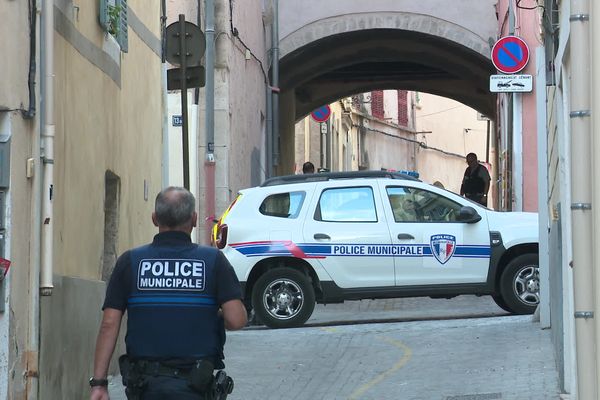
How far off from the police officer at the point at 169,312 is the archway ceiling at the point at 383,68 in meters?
21.1

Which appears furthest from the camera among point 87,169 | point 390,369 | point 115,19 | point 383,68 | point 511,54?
point 383,68

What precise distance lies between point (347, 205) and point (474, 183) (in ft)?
27.8

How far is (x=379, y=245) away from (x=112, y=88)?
463 cm

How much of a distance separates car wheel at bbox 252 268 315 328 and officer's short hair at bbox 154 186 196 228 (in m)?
9.22

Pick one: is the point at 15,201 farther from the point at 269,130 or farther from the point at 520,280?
the point at 269,130

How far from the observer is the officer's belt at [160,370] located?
607 centimetres

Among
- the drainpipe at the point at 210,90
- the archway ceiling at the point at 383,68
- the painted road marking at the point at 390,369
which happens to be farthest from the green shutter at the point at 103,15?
the archway ceiling at the point at 383,68

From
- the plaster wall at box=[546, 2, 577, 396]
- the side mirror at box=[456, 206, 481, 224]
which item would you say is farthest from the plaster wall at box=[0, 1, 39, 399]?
the side mirror at box=[456, 206, 481, 224]

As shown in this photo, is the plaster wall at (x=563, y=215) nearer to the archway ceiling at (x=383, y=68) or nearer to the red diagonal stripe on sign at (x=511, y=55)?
the red diagonal stripe on sign at (x=511, y=55)

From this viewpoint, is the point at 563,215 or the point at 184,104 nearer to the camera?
the point at 563,215

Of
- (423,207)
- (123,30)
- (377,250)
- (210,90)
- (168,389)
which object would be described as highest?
(210,90)

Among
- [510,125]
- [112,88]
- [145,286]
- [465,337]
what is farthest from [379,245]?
[145,286]

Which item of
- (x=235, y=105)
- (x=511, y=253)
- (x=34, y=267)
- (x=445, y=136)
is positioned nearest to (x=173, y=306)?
(x=34, y=267)

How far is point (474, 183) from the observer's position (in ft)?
78.7
